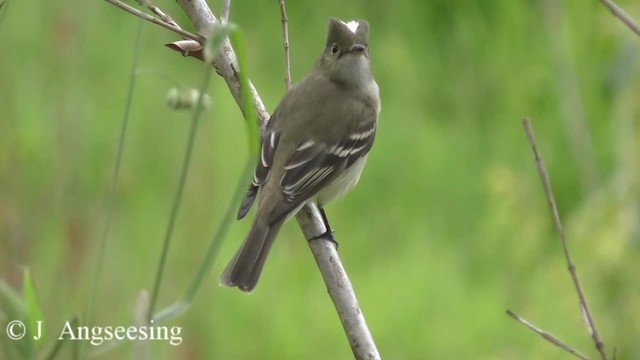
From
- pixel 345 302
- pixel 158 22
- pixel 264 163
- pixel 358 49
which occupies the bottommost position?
pixel 345 302

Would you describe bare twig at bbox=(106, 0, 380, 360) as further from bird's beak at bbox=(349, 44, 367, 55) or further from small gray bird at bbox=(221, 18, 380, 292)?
bird's beak at bbox=(349, 44, 367, 55)

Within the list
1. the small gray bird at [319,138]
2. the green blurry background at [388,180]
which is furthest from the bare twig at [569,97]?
the small gray bird at [319,138]

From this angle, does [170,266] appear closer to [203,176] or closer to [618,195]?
[203,176]

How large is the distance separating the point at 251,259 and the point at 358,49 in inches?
29.7

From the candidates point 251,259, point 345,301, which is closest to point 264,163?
point 251,259

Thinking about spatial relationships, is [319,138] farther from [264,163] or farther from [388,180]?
[388,180]

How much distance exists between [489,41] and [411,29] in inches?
14.0

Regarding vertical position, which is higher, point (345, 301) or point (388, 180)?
point (388, 180)

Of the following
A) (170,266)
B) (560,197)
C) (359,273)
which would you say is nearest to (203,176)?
(170,266)

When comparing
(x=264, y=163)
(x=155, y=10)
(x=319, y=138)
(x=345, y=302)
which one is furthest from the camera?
(x=319, y=138)

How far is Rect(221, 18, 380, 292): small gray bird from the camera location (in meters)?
2.54

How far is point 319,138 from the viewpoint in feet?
9.29

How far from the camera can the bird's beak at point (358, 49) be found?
2.86 metres

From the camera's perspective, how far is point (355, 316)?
1793 mm
